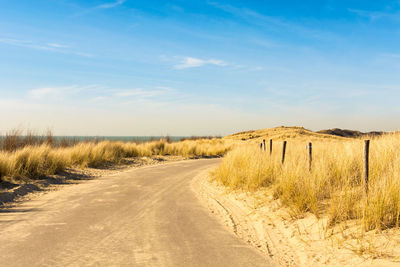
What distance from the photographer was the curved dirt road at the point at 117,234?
4.57 metres

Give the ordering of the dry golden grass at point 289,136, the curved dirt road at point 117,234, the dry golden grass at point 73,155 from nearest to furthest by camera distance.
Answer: the curved dirt road at point 117,234 → the dry golden grass at point 73,155 → the dry golden grass at point 289,136

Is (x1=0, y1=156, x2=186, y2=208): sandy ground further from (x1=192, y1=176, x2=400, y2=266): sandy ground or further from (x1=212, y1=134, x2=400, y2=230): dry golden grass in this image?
(x1=212, y1=134, x2=400, y2=230): dry golden grass

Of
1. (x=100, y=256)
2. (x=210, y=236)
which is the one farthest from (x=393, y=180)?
(x=100, y=256)

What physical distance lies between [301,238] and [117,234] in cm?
350

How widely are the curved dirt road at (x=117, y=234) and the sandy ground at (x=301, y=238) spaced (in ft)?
1.36

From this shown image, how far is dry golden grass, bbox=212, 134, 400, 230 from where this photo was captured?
5.08 metres

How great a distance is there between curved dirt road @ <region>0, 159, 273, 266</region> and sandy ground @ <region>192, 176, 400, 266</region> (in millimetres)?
413

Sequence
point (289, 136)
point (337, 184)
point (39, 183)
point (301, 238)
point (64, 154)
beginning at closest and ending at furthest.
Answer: point (301, 238)
point (337, 184)
point (39, 183)
point (64, 154)
point (289, 136)

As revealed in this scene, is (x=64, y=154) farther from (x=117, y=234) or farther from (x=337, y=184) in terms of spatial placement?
(x=337, y=184)

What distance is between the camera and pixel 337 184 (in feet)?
24.8

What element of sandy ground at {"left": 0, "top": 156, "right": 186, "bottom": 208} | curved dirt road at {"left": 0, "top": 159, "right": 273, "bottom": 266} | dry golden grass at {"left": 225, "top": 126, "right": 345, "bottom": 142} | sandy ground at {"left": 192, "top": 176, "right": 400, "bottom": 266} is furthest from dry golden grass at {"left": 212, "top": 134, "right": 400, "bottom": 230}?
dry golden grass at {"left": 225, "top": 126, "right": 345, "bottom": 142}

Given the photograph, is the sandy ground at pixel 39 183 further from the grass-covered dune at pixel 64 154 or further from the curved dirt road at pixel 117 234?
the curved dirt road at pixel 117 234

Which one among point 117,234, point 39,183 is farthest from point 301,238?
point 39,183

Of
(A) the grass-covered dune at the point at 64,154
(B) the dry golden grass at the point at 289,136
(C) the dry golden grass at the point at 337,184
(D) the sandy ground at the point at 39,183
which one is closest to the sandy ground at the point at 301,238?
(C) the dry golden grass at the point at 337,184
